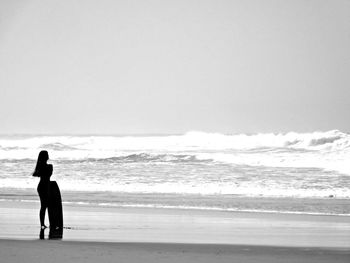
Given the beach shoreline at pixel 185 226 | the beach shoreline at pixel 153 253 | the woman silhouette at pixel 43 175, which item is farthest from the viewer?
the woman silhouette at pixel 43 175

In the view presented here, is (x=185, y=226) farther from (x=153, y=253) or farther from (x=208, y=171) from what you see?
(x=208, y=171)

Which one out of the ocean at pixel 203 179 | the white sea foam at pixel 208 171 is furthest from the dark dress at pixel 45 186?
the white sea foam at pixel 208 171

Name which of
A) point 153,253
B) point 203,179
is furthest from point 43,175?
point 203,179

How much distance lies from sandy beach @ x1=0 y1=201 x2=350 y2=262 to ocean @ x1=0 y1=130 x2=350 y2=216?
188cm

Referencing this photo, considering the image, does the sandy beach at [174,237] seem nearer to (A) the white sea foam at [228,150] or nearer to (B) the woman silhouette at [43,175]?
(B) the woman silhouette at [43,175]

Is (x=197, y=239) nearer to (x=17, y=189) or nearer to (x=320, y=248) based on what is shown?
(x=320, y=248)

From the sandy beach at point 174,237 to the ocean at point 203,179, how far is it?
1876 mm

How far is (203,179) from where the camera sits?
77.9ft

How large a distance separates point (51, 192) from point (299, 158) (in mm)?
21092

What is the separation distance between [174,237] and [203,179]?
1245cm

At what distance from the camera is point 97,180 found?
24312 millimetres

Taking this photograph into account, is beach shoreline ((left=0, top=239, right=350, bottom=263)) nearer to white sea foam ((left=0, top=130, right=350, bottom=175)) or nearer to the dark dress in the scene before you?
the dark dress

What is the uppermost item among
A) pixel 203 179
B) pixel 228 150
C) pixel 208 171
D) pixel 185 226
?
pixel 228 150

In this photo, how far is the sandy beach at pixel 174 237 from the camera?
905cm
